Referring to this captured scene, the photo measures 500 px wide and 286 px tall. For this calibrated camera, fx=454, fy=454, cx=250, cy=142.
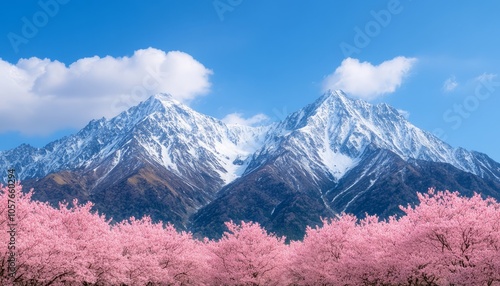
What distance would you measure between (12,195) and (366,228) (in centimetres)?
4405

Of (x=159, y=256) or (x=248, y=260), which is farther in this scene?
(x=248, y=260)

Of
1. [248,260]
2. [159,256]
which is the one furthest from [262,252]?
[159,256]

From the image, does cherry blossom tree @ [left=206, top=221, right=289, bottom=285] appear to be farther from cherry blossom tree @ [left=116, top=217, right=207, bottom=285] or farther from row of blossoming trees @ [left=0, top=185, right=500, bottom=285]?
cherry blossom tree @ [left=116, top=217, right=207, bottom=285]

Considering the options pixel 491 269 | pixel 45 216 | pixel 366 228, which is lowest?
pixel 491 269

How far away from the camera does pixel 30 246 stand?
3916 cm

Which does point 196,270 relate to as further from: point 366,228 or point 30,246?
point 30,246

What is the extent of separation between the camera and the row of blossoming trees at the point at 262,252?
40469 millimetres

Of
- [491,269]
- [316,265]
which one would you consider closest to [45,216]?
[316,265]

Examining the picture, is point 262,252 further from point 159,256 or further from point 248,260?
point 159,256

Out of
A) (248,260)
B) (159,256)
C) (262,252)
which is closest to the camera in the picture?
(159,256)

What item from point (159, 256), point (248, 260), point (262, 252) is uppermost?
point (159, 256)

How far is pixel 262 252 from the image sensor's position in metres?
64.9

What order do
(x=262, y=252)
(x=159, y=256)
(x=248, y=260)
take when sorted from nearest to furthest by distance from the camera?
1. (x=159, y=256)
2. (x=248, y=260)
3. (x=262, y=252)

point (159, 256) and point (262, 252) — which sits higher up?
point (159, 256)
